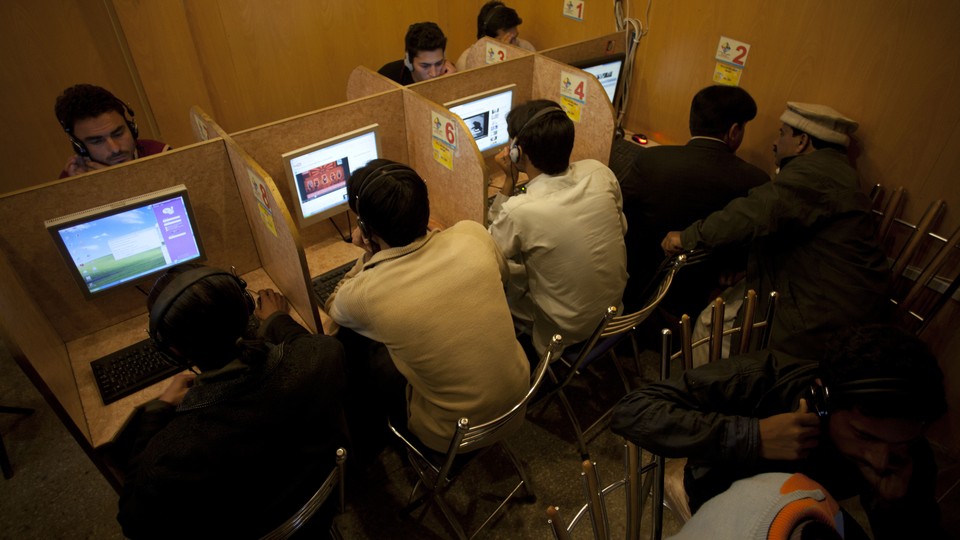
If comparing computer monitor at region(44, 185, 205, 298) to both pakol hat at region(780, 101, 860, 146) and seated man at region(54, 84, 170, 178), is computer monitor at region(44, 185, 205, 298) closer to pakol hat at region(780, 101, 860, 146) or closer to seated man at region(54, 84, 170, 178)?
seated man at region(54, 84, 170, 178)

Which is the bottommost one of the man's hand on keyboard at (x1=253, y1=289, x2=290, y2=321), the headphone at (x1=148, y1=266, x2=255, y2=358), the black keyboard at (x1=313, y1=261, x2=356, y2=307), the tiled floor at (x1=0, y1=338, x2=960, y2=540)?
A: the tiled floor at (x1=0, y1=338, x2=960, y2=540)

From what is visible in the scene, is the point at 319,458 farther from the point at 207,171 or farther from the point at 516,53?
the point at 516,53

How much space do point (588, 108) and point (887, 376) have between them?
169 centimetres

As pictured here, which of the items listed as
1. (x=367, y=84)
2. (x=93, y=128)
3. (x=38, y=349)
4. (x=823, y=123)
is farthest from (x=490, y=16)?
(x=38, y=349)

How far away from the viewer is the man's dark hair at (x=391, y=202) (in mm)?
1381

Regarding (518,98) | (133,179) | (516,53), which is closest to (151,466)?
(133,179)

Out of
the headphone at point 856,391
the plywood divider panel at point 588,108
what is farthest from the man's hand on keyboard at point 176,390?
the plywood divider panel at point 588,108

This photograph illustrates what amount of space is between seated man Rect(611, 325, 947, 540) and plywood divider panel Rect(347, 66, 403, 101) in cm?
165

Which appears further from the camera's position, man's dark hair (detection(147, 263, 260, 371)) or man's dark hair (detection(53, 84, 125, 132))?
man's dark hair (detection(53, 84, 125, 132))

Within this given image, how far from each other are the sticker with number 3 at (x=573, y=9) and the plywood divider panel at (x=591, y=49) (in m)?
0.42

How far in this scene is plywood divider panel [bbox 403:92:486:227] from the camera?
6.28 ft

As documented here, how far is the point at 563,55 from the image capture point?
8.83 ft

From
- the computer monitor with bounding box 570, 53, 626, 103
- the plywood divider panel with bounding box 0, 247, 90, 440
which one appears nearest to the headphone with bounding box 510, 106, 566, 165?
the computer monitor with bounding box 570, 53, 626, 103

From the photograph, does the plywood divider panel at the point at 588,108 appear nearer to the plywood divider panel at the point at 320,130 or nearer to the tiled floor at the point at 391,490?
the plywood divider panel at the point at 320,130
